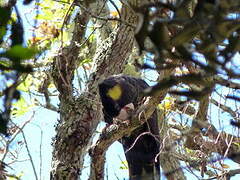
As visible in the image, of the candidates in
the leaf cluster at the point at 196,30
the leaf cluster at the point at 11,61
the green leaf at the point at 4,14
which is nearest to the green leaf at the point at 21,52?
the leaf cluster at the point at 11,61

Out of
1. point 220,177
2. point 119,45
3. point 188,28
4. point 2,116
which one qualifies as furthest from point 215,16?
point 119,45

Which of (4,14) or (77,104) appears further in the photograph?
(77,104)

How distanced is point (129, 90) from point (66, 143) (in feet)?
4.37

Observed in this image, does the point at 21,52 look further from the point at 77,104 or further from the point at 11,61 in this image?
the point at 77,104

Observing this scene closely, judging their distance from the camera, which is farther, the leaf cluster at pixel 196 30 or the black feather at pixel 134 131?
the black feather at pixel 134 131

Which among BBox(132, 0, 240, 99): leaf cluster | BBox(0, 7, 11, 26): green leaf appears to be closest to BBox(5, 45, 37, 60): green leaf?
BBox(0, 7, 11, 26): green leaf

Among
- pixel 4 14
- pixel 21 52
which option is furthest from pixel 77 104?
pixel 21 52

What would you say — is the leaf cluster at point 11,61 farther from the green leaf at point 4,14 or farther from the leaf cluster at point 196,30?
the leaf cluster at point 196,30

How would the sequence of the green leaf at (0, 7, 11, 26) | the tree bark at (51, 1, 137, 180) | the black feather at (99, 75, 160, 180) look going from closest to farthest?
the green leaf at (0, 7, 11, 26) < the tree bark at (51, 1, 137, 180) < the black feather at (99, 75, 160, 180)

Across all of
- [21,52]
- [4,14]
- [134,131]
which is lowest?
[21,52]

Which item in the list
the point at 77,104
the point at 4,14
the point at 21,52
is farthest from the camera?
the point at 77,104

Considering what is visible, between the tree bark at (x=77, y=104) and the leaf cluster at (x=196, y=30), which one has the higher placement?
the tree bark at (x=77, y=104)

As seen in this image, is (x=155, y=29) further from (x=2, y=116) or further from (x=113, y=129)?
(x=113, y=129)

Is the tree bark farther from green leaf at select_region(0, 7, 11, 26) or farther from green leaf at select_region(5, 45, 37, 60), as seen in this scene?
green leaf at select_region(5, 45, 37, 60)
